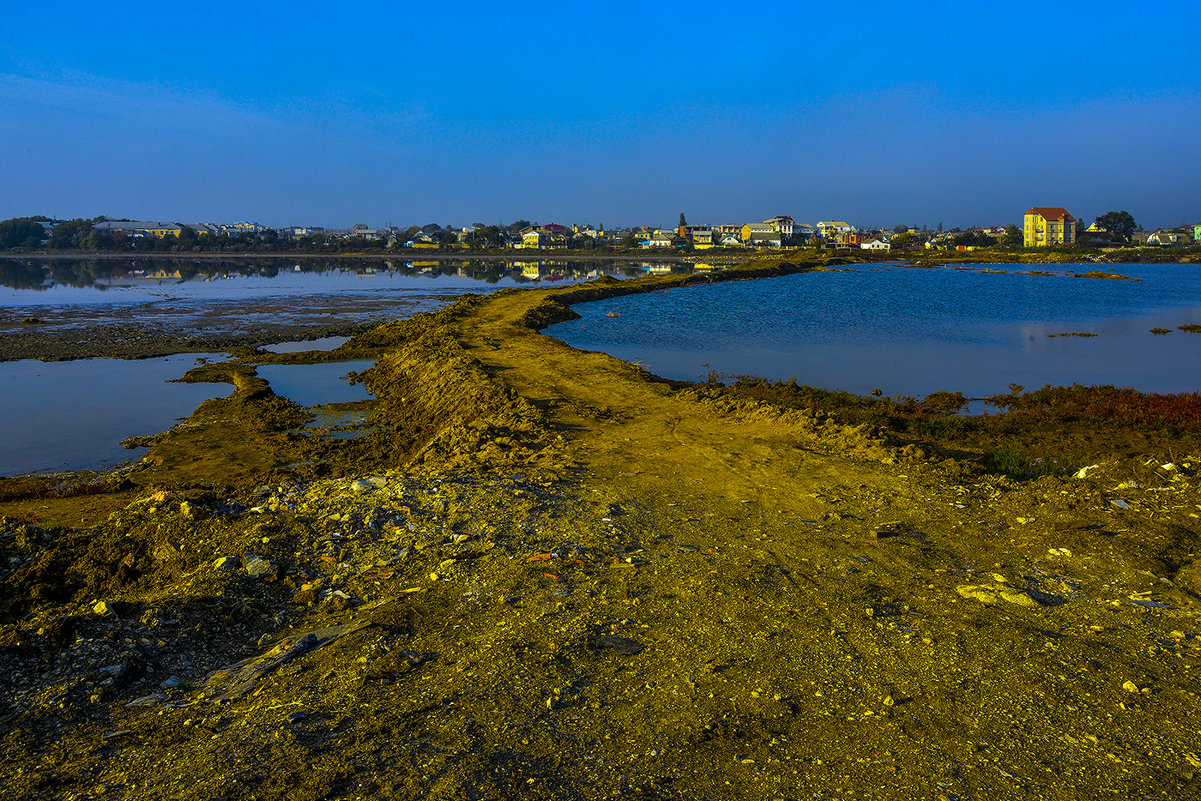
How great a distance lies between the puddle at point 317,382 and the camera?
671 inches

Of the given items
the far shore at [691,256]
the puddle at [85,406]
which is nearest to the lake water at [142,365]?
the puddle at [85,406]

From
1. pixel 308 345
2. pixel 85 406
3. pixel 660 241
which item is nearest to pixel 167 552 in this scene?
pixel 85 406

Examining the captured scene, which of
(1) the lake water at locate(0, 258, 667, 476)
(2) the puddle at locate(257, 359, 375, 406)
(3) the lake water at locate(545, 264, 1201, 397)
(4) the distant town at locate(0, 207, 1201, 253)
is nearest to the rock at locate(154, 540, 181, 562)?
(1) the lake water at locate(0, 258, 667, 476)

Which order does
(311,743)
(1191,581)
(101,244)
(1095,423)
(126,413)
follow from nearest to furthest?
(311,743), (1191,581), (1095,423), (126,413), (101,244)

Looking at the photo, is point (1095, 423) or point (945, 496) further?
point (1095, 423)

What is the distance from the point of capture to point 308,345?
25594 mm

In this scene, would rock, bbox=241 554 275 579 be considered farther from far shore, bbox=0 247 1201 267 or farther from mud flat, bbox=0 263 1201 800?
far shore, bbox=0 247 1201 267

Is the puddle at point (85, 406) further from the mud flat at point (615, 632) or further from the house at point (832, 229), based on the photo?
the house at point (832, 229)

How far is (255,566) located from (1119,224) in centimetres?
16790

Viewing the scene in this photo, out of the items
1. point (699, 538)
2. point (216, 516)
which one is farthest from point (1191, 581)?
point (216, 516)

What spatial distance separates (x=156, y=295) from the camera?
Result: 148ft

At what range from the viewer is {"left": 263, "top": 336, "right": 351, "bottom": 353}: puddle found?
24.4m

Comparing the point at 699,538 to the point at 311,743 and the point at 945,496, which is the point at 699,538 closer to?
the point at 945,496

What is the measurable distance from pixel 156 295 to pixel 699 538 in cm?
4928
